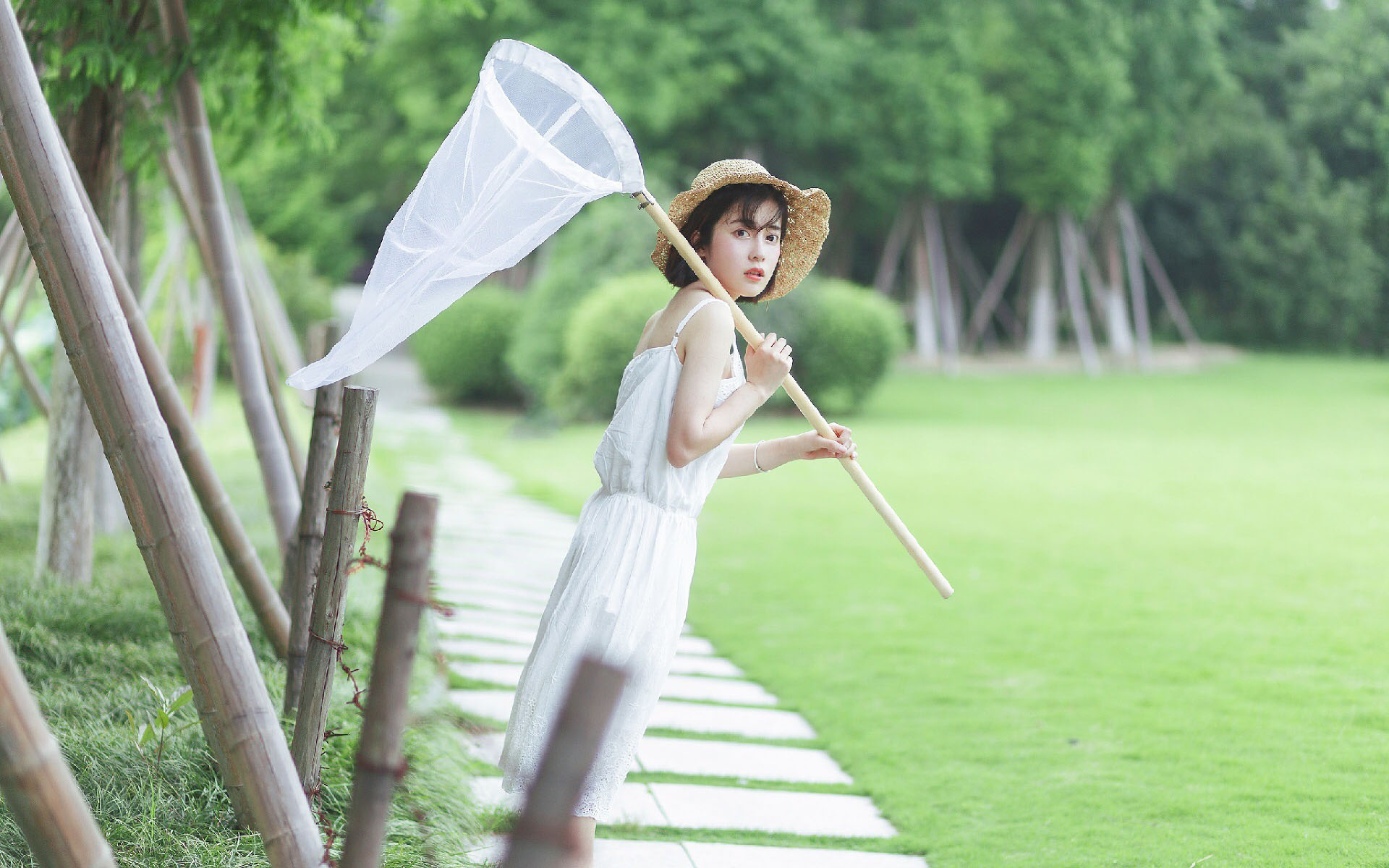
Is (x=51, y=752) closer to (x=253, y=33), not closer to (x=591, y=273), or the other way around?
(x=253, y=33)

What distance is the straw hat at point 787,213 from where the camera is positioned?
2.48 m

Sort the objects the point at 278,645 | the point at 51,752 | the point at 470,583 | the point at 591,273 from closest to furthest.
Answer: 1. the point at 51,752
2. the point at 278,645
3. the point at 470,583
4. the point at 591,273

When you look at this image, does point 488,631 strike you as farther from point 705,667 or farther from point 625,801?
point 625,801

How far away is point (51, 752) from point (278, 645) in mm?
2032

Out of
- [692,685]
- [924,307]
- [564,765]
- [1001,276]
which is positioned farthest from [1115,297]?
[564,765]

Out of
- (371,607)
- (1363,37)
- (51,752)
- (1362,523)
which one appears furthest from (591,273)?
(51,752)

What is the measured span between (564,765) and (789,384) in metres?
1.46

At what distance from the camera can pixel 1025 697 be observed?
4.39m

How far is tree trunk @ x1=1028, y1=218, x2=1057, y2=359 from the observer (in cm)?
2355

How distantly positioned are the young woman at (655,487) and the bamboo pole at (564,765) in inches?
41.2

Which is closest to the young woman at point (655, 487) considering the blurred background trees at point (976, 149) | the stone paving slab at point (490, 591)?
the stone paving slab at point (490, 591)

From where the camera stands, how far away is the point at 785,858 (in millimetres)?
2971

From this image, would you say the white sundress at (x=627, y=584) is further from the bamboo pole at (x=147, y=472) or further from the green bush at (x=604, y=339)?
the green bush at (x=604, y=339)

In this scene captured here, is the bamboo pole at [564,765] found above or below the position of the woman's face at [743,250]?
below
